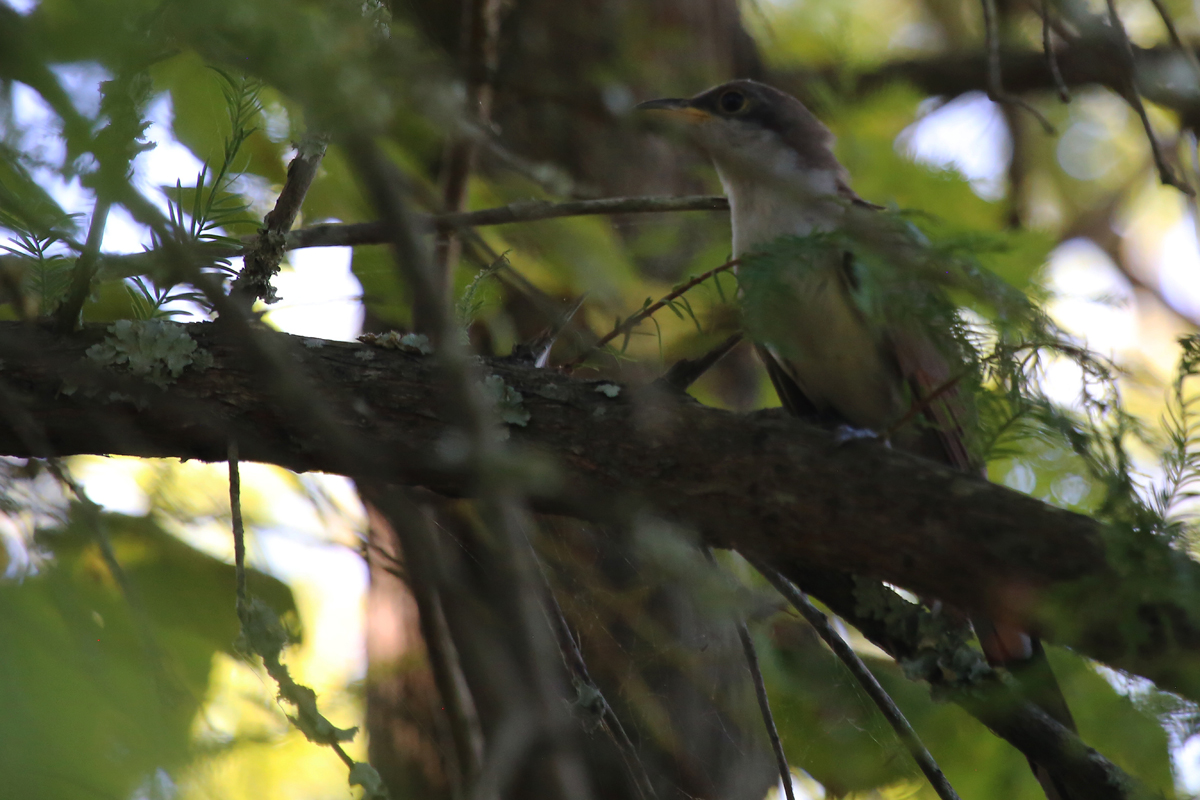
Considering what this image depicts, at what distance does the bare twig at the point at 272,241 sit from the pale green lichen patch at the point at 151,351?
7.2 inches

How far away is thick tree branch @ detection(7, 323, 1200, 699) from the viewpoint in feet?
6.26

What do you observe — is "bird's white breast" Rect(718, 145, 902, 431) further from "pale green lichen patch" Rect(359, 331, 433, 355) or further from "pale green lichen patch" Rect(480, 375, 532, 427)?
"pale green lichen patch" Rect(359, 331, 433, 355)

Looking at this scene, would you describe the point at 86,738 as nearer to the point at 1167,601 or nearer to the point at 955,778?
the point at 1167,601

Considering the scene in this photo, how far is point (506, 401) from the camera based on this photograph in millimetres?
2195

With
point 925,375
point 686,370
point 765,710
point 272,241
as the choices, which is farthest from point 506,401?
point 925,375

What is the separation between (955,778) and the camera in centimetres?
294

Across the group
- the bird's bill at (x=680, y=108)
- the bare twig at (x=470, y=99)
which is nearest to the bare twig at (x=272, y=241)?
the bare twig at (x=470, y=99)

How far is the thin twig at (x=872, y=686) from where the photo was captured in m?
2.23

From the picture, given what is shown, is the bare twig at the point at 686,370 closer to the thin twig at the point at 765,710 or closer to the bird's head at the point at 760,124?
the thin twig at the point at 765,710

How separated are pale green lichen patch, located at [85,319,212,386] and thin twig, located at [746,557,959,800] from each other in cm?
150

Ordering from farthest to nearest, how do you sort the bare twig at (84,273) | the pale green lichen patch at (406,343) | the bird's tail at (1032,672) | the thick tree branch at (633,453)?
the pale green lichen patch at (406,343) < the bird's tail at (1032,672) < the thick tree branch at (633,453) < the bare twig at (84,273)

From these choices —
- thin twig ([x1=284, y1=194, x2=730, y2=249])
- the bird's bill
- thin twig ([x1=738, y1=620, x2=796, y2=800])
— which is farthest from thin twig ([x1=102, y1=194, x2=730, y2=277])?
the bird's bill

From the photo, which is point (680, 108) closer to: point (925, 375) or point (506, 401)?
point (925, 375)

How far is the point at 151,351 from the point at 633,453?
1190mm
